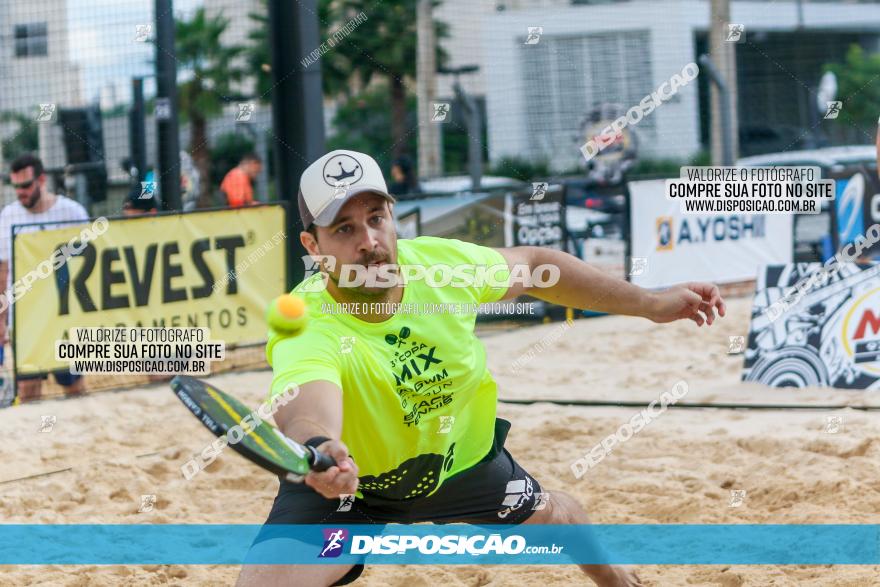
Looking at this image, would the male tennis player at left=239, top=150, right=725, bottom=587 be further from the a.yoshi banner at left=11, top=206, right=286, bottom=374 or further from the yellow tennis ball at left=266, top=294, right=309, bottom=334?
the a.yoshi banner at left=11, top=206, right=286, bottom=374

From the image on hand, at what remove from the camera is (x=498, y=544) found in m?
3.98

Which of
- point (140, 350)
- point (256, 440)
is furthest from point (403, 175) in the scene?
point (256, 440)

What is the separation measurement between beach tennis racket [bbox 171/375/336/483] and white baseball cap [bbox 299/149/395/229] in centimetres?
74

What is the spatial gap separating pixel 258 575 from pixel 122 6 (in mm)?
9424

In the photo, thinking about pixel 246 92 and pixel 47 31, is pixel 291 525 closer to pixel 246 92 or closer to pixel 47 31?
pixel 47 31

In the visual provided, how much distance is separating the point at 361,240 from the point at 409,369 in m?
0.40

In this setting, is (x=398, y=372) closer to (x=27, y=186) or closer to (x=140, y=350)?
(x=140, y=350)

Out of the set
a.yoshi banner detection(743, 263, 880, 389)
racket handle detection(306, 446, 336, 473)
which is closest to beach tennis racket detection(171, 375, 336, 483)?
racket handle detection(306, 446, 336, 473)

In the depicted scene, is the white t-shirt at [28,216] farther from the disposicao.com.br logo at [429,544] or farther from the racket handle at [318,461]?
the racket handle at [318,461]

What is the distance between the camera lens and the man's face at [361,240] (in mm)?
3166

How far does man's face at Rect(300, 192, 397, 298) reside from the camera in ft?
10.4

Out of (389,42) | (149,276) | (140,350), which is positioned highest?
(389,42)

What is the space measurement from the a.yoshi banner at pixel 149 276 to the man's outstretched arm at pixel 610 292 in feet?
18.3

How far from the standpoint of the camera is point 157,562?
15.9 ft
